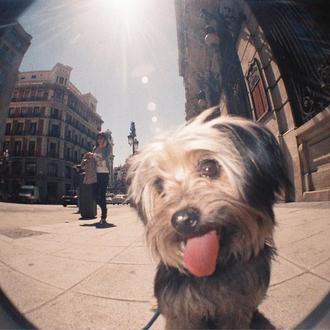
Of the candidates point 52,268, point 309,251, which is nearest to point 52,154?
point 52,268

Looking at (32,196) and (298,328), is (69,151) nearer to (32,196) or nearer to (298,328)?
(32,196)

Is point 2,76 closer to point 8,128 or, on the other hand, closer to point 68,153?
point 8,128

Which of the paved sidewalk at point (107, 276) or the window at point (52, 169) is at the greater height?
the window at point (52, 169)

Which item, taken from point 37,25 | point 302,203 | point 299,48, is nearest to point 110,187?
point 37,25

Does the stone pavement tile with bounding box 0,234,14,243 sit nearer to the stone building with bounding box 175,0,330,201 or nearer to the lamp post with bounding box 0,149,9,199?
the lamp post with bounding box 0,149,9,199

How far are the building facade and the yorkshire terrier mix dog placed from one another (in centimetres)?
42

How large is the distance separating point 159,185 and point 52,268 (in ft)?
2.14

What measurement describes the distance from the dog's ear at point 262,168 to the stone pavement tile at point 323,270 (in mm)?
301

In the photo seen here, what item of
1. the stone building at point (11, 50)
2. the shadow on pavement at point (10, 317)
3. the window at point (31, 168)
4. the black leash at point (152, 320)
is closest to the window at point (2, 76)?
the stone building at point (11, 50)

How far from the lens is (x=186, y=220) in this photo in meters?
1.00

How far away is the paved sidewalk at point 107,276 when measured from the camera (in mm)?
815

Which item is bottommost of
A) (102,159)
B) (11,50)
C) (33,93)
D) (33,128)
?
(102,159)

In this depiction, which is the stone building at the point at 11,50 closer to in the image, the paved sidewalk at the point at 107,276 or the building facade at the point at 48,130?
the building facade at the point at 48,130

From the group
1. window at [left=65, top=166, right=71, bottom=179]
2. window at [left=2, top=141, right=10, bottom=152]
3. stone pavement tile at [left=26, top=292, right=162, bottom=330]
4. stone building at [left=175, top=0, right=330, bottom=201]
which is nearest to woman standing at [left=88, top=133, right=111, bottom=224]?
window at [left=65, top=166, right=71, bottom=179]
